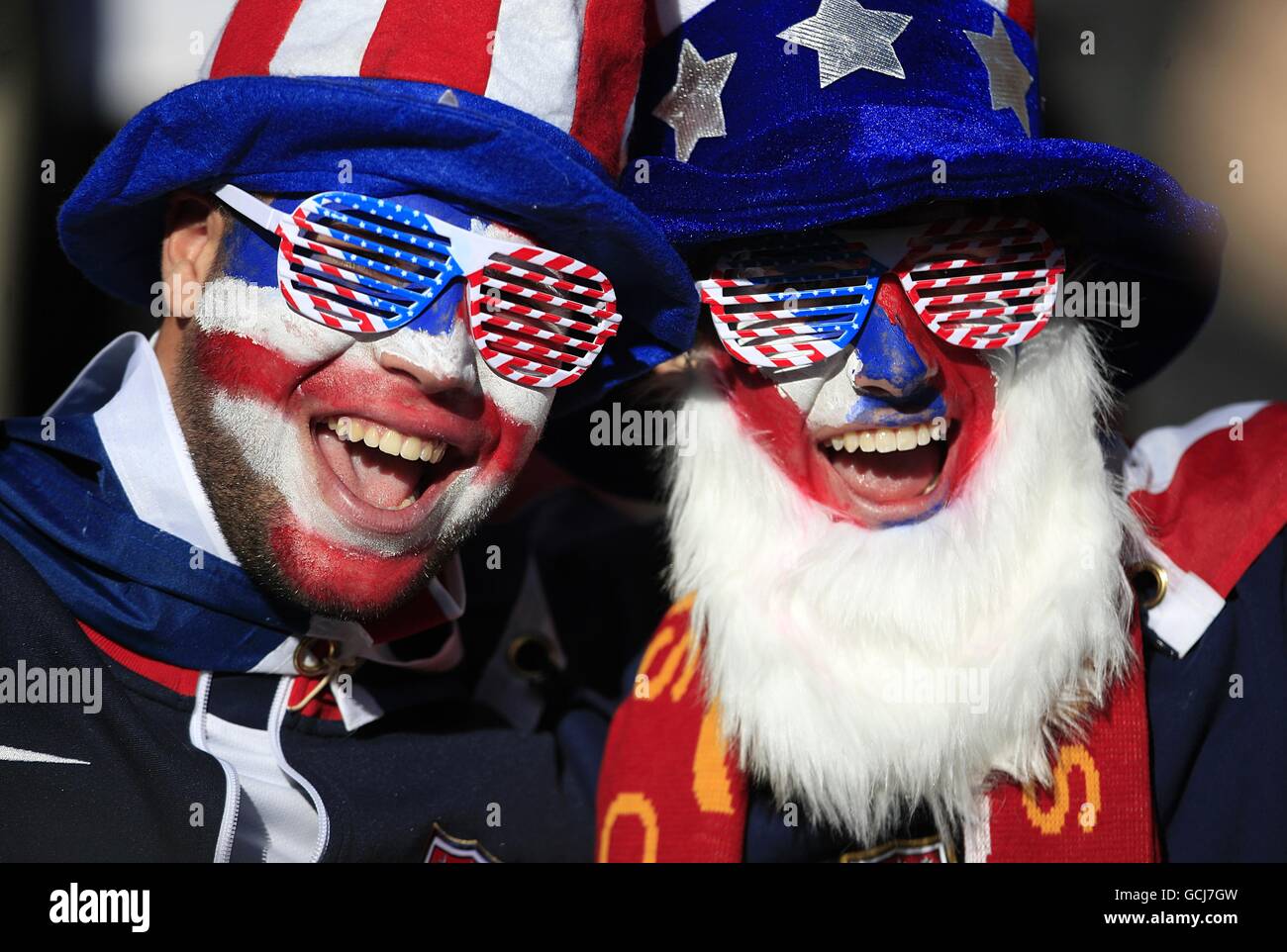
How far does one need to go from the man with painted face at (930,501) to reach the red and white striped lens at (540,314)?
0.66 ft

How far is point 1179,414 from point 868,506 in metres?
2.39

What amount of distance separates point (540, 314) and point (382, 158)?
0.34 meters

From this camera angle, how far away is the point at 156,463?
7.48ft

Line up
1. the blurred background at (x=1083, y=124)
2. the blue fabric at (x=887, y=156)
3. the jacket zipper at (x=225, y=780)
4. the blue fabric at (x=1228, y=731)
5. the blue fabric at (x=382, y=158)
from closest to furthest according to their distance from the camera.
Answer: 1. the blue fabric at (x=382, y=158)
2. the blue fabric at (x=887, y=156)
3. the jacket zipper at (x=225, y=780)
4. the blue fabric at (x=1228, y=731)
5. the blurred background at (x=1083, y=124)

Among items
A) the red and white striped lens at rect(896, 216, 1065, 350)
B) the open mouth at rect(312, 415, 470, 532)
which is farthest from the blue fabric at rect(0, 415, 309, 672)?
the red and white striped lens at rect(896, 216, 1065, 350)

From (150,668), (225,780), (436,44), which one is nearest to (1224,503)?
(436,44)

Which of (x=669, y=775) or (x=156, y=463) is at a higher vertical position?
(x=156, y=463)

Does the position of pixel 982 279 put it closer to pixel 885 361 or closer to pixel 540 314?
pixel 885 361

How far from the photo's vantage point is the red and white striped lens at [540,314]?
2.14 meters

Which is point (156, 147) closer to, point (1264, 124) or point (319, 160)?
point (319, 160)

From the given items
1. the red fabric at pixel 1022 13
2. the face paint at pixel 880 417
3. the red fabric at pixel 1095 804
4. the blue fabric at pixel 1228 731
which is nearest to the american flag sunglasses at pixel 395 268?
the face paint at pixel 880 417

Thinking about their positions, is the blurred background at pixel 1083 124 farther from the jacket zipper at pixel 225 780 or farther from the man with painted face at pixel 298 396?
the jacket zipper at pixel 225 780

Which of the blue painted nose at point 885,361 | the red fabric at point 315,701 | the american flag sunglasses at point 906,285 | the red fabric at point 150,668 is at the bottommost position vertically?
the red fabric at point 315,701
